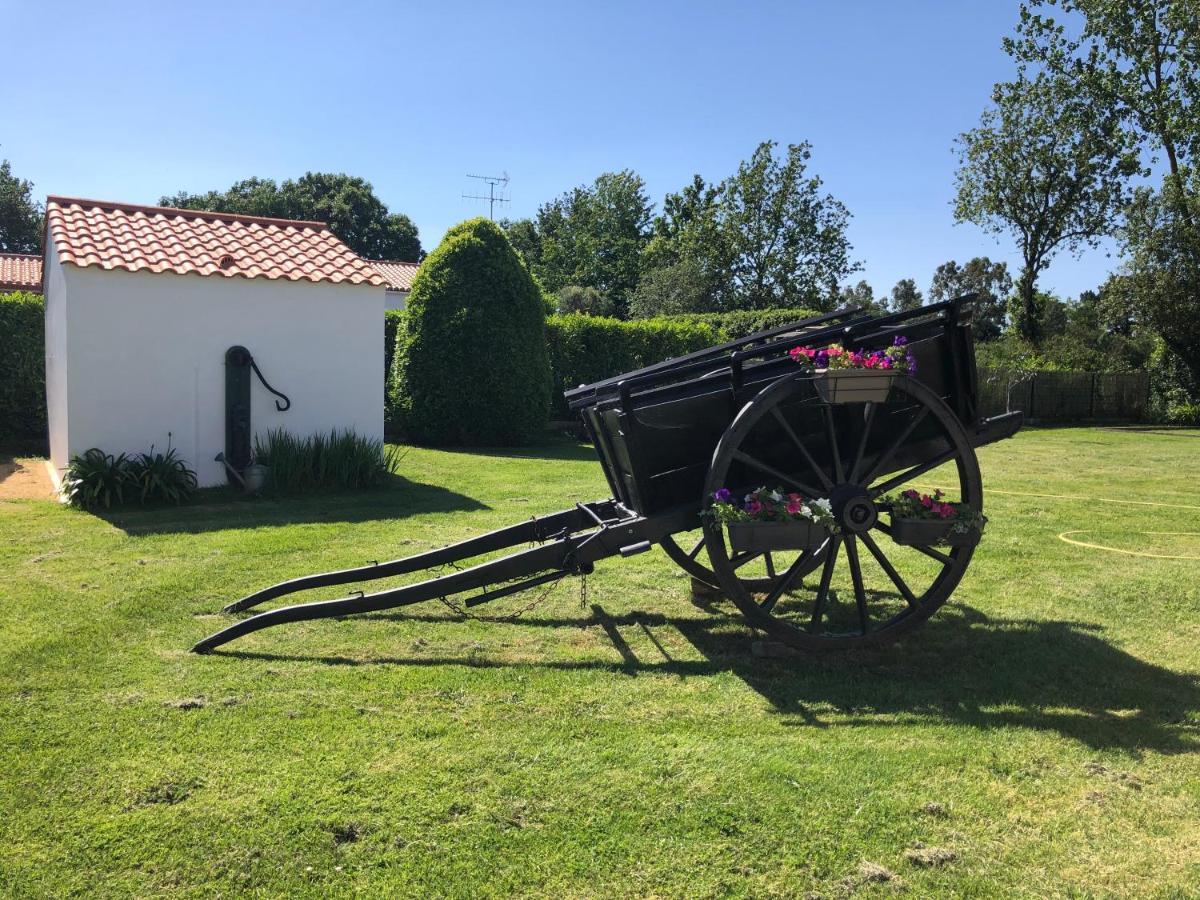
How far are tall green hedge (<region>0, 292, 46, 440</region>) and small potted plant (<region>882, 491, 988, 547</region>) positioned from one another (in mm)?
13888

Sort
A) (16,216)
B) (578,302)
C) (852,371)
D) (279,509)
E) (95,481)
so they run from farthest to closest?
(16,216)
(578,302)
(279,509)
(95,481)
(852,371)

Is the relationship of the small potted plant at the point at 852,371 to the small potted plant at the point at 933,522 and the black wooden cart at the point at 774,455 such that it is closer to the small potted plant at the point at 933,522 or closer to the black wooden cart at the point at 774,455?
the black wooden cart at the point at 774,455

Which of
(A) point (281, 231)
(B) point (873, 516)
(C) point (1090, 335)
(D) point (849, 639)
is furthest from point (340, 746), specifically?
(C) point (1090, 335)

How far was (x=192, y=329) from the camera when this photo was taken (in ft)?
32.9

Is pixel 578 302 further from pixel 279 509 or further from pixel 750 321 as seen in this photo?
pixel 279 509

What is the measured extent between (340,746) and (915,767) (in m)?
2.23

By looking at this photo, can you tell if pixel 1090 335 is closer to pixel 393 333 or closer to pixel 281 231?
pixel 393 333

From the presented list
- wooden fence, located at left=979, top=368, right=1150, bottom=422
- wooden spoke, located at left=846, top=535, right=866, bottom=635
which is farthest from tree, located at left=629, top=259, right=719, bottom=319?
wooden spoke, located at left=846, top=535, right=866, bottom=635

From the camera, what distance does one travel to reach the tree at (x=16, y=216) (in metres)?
50.7

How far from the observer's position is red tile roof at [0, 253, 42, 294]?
26.0 metres

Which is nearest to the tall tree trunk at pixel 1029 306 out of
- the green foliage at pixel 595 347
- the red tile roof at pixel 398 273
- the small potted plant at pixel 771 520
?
the green foliage at pixel 595 347

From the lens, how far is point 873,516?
15.0 ft

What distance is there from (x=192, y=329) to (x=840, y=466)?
26.7 feet

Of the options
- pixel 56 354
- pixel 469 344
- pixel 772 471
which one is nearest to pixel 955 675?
pixel 772 471
